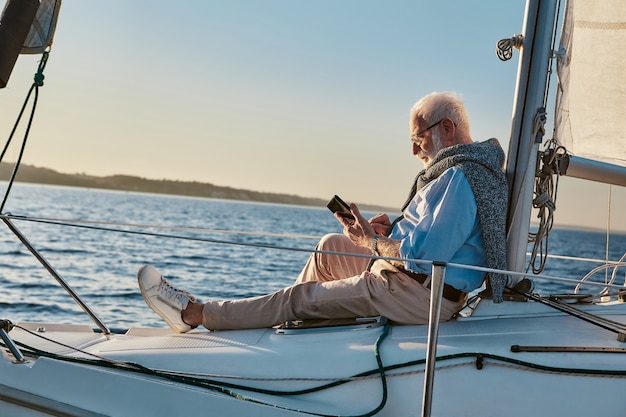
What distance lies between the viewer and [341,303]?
10.5 feet

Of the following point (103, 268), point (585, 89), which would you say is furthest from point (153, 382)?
point (103, 268)

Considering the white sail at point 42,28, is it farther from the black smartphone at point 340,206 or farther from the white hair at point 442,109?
the white hair at point 442,109

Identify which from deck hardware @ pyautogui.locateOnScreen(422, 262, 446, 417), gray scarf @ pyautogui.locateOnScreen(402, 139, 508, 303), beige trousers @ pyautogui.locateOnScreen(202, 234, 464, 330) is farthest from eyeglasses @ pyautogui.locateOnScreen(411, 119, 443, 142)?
deck hardware @ pyautogui.locateOnScreen(422, 262, 446, 417)

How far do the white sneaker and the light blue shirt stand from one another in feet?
3.30

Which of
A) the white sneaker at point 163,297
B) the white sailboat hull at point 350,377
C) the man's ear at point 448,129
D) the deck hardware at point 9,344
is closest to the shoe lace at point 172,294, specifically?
the white sneaker at point 163,297

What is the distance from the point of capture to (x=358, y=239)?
3.30 metres

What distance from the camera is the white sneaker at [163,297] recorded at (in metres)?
3.21

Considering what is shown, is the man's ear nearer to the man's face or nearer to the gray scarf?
the man's face

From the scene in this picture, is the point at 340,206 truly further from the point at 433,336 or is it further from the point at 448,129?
the point at 433,336

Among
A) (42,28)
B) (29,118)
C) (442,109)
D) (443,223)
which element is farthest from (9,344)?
(442,109)

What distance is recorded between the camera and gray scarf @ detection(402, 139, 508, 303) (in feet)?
10.1

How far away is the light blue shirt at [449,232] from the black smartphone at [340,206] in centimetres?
28

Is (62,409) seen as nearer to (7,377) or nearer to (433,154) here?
(7,377)

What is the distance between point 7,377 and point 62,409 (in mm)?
256
